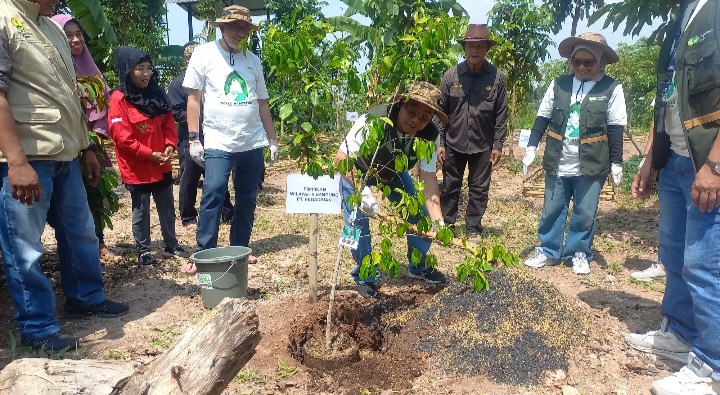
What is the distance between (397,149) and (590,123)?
207 centimetres

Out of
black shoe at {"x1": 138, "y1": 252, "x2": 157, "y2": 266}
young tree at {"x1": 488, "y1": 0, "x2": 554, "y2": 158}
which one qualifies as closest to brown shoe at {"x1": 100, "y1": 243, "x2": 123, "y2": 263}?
black shoe at {"x1": 138, "y1": 252, "x2": 157, "y2": 266}

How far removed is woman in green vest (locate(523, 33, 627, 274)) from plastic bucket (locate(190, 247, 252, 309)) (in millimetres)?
2539

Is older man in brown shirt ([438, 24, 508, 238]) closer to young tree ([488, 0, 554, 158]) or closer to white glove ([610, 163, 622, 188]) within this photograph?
white glove ([610, 163, 622, 188])

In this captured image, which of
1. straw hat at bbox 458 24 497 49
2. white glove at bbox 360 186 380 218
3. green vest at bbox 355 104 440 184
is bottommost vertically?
white glove at bbox 360 186 380 218

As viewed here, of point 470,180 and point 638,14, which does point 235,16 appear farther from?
point 638,14

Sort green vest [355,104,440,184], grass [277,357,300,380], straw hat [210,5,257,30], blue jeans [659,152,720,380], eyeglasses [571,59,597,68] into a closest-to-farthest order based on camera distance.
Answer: blue jeans [659,152,720,380] → grass [277,357,300,380] → green vest [355,104,440,184] → straw hat [210,5,257,30] → eyeglasses [571,59,597,68]

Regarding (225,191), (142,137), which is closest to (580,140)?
(225,191)

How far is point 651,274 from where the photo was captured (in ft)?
14.5

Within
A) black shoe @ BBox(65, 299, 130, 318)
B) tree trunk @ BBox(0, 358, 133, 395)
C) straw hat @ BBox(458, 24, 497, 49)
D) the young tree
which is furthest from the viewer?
the young tree

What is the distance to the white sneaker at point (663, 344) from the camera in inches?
122

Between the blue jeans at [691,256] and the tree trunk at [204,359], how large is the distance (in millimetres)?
2089

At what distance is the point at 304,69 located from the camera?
3260 mm

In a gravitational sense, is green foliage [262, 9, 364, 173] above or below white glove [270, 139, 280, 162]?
above

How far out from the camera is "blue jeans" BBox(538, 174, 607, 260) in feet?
14.5
